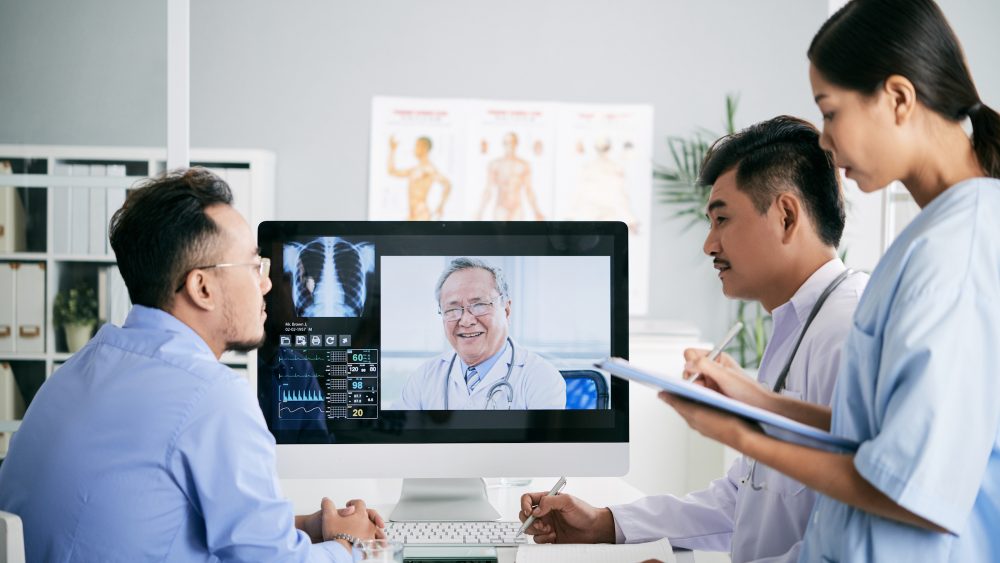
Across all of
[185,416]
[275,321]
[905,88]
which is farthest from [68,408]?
[905,88]

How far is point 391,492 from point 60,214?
39.6 inches

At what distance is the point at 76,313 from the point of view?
2326mm

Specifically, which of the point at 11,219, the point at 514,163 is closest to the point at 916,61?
the point at 11,219

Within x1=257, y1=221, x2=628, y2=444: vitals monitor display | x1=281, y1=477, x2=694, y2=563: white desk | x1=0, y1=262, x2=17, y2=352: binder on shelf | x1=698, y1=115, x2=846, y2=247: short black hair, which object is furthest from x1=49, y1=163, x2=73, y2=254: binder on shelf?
x1=698, y1=115, x2=846, y2=247: short black hair

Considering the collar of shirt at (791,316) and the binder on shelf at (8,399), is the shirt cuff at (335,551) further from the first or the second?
the binder on shelf at (8,399)

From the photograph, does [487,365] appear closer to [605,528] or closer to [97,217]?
[605,528]

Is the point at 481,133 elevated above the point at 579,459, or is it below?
above

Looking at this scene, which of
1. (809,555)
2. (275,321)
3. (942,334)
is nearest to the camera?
(942,334)

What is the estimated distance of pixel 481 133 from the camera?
4.35 metres

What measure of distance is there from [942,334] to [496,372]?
92cm

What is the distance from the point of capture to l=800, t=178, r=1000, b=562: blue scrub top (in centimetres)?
97

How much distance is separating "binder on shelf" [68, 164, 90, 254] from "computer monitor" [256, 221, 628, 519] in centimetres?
63

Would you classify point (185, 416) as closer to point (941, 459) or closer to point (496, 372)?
point (496, 372)

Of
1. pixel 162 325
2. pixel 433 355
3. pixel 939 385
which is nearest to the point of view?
pixel 939 385
